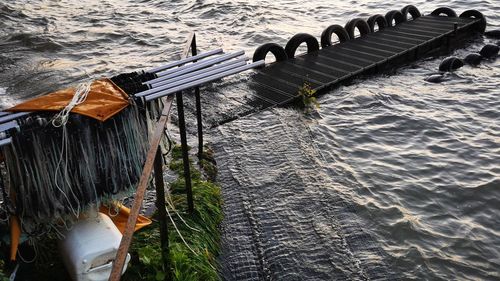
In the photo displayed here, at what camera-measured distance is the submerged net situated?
428cm

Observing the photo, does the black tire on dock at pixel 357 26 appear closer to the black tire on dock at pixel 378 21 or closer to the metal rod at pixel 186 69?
the black tire on dock at pixel 378 21

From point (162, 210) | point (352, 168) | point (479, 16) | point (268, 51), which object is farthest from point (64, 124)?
point (479, 16)

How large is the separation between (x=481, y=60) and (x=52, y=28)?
15.3 metres

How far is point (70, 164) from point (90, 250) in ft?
2.82

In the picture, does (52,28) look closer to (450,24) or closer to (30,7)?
(30,7)

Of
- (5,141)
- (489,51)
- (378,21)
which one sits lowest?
(489,51)

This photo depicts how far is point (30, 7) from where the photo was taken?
21203mm

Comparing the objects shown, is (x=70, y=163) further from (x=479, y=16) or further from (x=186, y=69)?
(x=479, y=16)

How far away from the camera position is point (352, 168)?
8695mm

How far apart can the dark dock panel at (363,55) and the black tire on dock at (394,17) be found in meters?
0.16

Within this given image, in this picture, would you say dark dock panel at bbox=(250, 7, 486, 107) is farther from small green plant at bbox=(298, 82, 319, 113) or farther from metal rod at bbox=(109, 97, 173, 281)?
metal rod at bbox=(109, 97, 173, 281)

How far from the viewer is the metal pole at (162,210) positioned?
171 inches

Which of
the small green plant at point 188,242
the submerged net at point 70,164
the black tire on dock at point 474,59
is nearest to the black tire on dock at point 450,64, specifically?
the black tire on dock at point 474,59

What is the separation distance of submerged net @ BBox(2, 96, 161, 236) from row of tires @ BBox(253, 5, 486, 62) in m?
8.20
